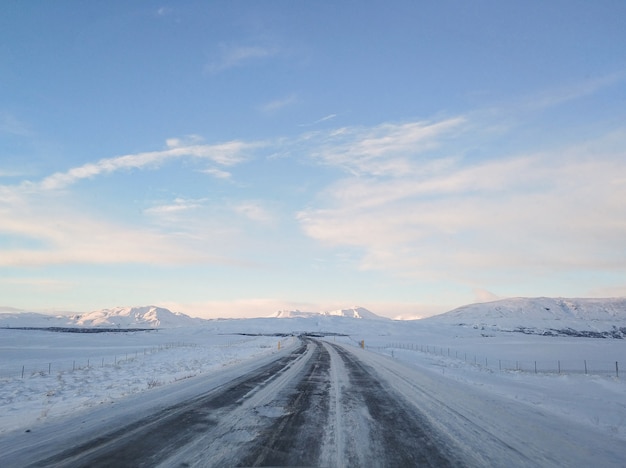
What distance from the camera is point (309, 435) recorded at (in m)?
7.51

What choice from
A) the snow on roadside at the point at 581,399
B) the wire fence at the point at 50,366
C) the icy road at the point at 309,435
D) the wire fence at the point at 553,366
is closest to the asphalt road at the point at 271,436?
the icy road at the point at 309,435

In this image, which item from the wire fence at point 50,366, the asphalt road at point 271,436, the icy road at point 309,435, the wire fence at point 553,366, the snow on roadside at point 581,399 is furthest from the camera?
the wire fence at point 553,366

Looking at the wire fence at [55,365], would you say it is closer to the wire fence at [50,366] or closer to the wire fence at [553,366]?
the wire fence at [50,366]

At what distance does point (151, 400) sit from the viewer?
11219 millimetres

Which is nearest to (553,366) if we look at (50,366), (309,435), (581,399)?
(581,399)

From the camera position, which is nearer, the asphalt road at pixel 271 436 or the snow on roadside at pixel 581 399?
the asphalt road at pixel 271 436

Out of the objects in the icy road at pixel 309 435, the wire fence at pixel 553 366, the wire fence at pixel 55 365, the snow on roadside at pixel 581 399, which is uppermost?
the icy road at pixel 309 435

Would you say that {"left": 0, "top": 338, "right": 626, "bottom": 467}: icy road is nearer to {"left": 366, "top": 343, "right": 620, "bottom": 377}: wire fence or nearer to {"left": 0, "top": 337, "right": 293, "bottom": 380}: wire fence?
{"left": 0, "top": 337, "right": 293, "bottom": 380}: wire fence

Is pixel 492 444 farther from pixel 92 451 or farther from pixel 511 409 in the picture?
pixel 92 451

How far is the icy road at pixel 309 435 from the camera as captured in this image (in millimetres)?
6137

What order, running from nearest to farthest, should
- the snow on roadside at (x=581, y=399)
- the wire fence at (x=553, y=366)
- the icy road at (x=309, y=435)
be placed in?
the icy road at (x=309, y=435) < the snow on roadside at (x=581, y=399) < the wire fence at (x=553, y=366)

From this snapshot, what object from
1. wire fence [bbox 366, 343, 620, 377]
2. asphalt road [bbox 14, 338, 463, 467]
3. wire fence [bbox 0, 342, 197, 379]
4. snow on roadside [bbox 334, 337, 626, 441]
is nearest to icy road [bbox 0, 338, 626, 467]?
asphalt road [bbox 14, 338, 463, 467]

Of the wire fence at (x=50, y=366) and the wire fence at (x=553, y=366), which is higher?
the wire fence at (x=50, y=366)

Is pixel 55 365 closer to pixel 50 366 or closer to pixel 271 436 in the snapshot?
pixel 50 366
